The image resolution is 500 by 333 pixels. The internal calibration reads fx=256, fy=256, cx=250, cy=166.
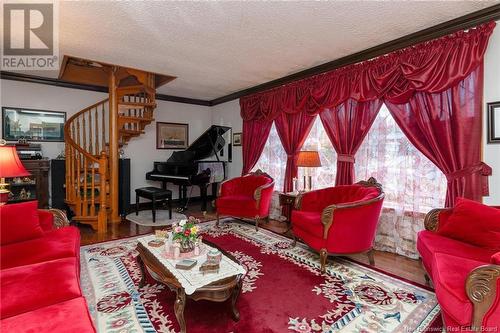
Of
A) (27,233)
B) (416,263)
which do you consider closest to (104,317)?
(27,233)

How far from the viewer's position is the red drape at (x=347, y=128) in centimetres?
351

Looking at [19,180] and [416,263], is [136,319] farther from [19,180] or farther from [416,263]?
[19,180]

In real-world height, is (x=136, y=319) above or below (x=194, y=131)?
below

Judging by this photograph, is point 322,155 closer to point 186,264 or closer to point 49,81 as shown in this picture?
point 186,264

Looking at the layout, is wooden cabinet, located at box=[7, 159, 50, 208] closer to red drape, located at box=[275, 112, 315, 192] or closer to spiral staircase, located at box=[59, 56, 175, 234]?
spiral staircase, located at box=[59, 56, 175, 234]

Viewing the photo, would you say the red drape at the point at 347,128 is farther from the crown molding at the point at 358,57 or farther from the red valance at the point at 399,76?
the crown molding at the point at 358,57

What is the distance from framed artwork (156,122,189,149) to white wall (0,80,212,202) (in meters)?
0.10

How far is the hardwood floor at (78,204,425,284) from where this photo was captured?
2.76 metres

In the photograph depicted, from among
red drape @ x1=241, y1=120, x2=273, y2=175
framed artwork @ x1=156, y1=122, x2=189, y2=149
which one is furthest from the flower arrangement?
framed artwork @ x1=156, y1=122, x2=189, y2=149

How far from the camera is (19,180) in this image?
4.39 metres

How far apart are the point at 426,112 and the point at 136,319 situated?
3537 mm

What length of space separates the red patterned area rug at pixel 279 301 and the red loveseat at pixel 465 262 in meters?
0.39

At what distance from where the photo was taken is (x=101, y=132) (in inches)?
212

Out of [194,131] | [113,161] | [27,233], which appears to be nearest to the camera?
[27,233]
